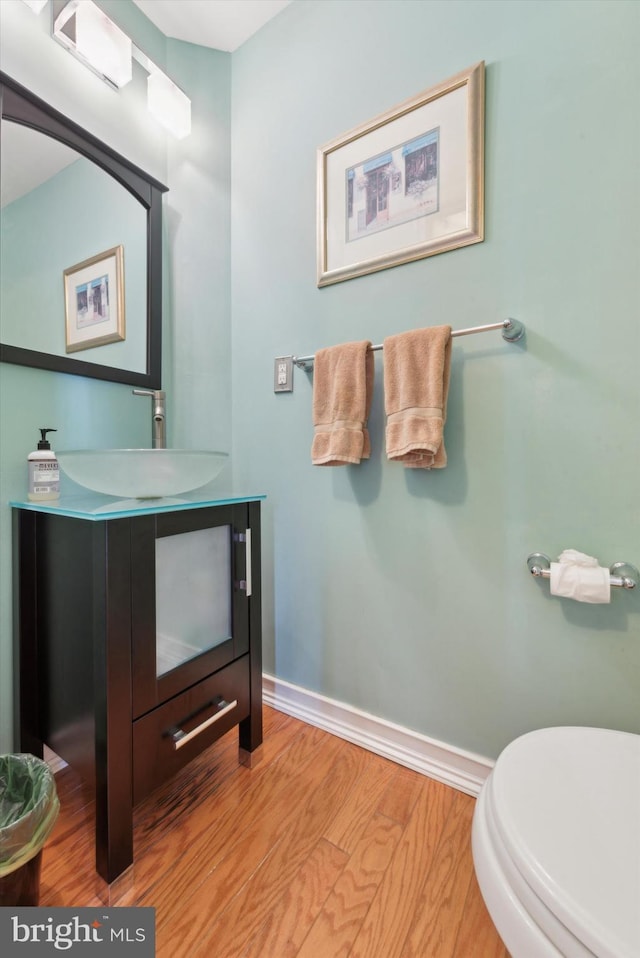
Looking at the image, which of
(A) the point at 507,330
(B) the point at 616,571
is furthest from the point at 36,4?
(B) the point at 616,571

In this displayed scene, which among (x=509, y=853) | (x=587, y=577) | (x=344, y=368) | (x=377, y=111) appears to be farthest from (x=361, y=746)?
(x=377, y=111)

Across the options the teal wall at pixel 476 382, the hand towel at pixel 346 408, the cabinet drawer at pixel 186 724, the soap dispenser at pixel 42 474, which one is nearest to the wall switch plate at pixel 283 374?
the teal wall at pixel 476 382

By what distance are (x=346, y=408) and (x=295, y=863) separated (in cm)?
109

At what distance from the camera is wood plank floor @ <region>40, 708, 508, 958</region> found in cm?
73

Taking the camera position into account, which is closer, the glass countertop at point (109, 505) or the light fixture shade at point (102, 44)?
the glass countertop at point (109, 505)

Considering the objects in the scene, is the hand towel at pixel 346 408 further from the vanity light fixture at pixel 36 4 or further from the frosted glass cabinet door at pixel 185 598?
the vanity light fixture at pixel 36 4

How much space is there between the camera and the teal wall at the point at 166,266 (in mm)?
1028

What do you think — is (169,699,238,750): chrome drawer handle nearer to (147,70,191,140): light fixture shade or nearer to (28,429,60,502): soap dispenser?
(28,429,60,502): soap dispenser

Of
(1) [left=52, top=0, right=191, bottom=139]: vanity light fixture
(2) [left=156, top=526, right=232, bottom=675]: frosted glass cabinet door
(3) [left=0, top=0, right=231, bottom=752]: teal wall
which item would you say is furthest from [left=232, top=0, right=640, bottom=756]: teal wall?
(2) [left=156, top=526, right=232, bottom=675]: frosted glass cabinet door

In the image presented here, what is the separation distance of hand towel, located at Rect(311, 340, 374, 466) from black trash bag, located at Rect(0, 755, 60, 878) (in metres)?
0.93

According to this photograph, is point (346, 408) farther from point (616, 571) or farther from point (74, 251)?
point (74, 251)

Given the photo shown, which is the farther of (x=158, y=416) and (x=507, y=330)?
(x=158, y=416)

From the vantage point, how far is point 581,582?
0.84 meters

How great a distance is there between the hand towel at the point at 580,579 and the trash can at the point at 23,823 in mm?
1113
